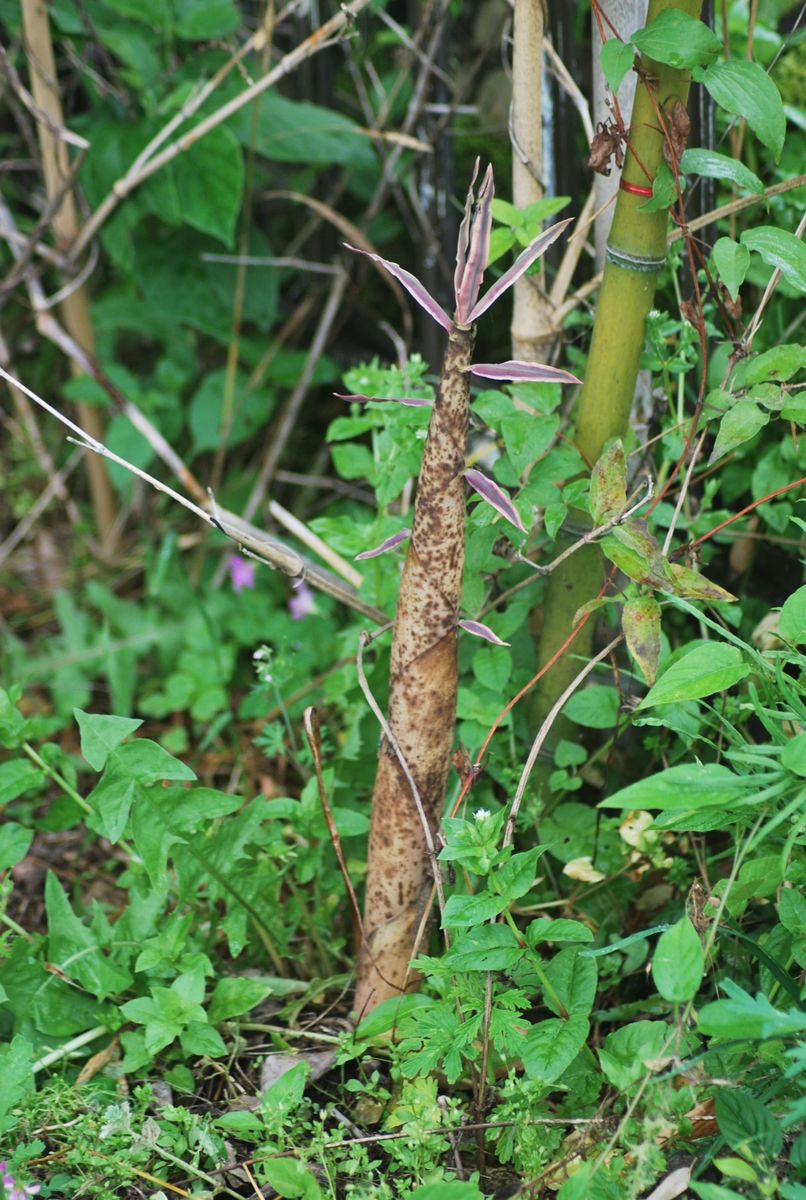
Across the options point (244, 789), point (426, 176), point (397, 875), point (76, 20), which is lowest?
point (244, 789)

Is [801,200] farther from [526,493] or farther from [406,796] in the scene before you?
[406,796]

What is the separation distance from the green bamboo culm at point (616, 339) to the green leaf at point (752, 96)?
79 millimetres

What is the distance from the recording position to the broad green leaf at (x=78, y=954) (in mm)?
1313

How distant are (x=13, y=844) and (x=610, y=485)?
2.78 feet

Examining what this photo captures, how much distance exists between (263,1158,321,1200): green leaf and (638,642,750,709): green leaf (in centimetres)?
54

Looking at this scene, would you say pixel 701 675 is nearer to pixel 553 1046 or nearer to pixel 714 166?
pixel 553 1046

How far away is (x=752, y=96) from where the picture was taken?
3.59 ft

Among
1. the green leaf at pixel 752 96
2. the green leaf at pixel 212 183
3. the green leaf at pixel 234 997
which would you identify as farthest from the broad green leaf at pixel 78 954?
the green leaf at pixel 212 183

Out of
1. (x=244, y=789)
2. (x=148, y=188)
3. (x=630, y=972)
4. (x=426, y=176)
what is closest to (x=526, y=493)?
(x=630, y=972)

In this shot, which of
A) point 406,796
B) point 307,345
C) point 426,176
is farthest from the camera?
point 307,345

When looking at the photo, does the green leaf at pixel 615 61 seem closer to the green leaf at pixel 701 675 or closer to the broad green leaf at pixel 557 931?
the green leaf at pixel 701 675

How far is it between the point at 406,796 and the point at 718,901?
370 millimetres

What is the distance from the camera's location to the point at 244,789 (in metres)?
2.01

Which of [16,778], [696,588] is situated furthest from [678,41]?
[16,778]
